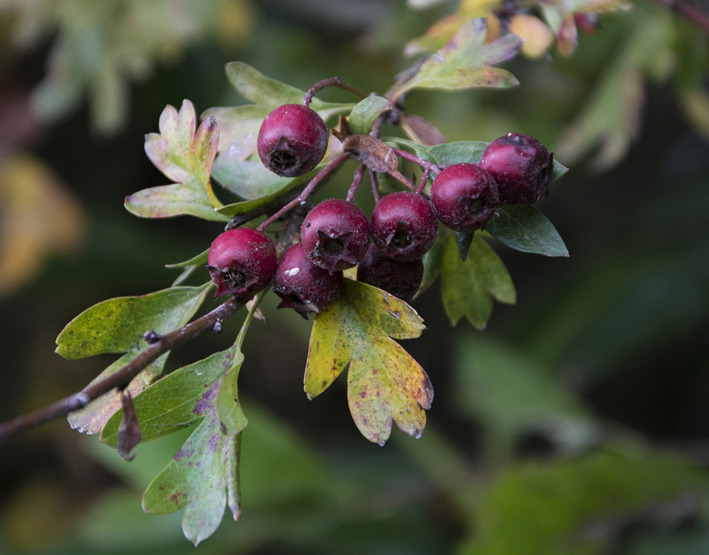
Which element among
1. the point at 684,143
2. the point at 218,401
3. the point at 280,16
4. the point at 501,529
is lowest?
the point at 501,529

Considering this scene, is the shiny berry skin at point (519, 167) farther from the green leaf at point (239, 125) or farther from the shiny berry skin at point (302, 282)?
the green leaf at point (239, 125)

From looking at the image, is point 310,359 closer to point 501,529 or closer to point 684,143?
point 501,529

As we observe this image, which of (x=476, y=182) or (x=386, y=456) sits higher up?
(x=476, y=182)

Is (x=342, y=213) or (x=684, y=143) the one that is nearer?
(x=342, y=213)

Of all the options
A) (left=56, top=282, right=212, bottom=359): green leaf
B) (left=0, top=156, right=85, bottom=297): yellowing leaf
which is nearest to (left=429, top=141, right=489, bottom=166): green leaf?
(left=56, top=282, right=212, bottom=359): green leaf

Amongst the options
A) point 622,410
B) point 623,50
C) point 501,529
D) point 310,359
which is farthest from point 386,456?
point 310,359
